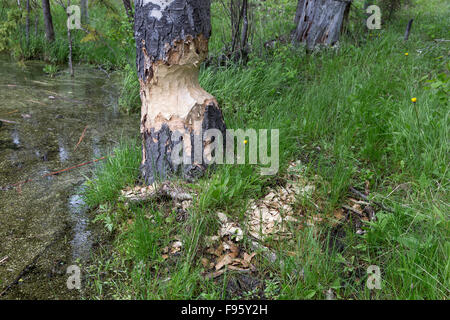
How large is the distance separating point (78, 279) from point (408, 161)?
251 cm

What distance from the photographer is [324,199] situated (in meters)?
2.43

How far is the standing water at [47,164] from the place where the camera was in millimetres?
2102

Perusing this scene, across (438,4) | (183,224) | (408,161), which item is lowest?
(183,224)

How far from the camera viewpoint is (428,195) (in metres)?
2.35

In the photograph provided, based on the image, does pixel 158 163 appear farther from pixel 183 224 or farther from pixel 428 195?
pixel 428 195

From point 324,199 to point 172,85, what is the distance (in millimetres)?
1432

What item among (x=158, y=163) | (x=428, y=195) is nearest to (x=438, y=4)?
(x=428, y=195)

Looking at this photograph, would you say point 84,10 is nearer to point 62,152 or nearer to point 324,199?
point 62,152

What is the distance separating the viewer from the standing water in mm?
2102

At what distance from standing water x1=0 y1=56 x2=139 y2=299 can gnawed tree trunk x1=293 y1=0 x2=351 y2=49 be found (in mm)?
3132

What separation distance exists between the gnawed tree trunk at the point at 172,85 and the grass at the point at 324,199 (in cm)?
27

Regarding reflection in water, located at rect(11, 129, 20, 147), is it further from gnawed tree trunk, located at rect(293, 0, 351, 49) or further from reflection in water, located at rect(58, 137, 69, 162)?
gnawed tree trunk, located at rect(293, 0, 351, 49)
